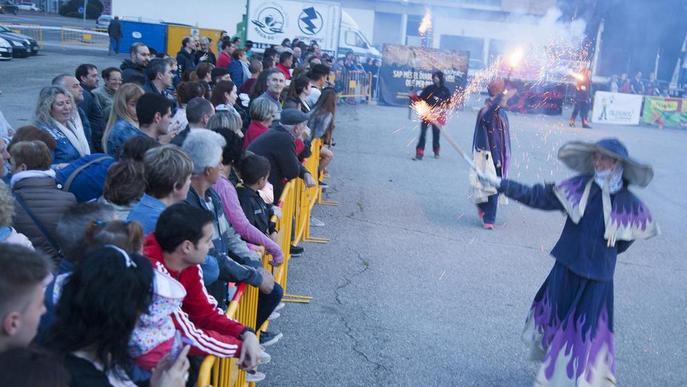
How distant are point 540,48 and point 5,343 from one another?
127 feet

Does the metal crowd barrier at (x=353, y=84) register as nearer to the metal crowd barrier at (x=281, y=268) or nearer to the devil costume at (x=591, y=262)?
the metal crowd barrier at (x=281, y=268)

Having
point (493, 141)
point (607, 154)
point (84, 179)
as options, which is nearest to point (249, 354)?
point (84, 179)

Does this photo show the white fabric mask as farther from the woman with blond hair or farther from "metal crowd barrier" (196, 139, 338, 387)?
the woman with blond hair

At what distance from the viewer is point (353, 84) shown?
84.0 ft

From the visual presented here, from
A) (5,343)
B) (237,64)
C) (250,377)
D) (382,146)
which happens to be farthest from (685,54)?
(5,343)

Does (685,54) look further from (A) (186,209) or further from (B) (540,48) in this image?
(A) (186,209)

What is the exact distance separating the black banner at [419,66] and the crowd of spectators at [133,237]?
60.5 feet

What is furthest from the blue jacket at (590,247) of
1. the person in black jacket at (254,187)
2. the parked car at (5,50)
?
the parked car at (5,50)

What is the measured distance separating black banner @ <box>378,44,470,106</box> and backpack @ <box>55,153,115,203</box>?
21.4 metres

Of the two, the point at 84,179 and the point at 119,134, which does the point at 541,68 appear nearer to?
the point at 119,134

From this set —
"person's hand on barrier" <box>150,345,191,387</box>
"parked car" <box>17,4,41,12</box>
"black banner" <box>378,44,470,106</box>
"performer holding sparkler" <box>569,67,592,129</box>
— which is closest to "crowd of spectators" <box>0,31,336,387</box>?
"person's hand on barrier" <box>150,345,191,387</box>

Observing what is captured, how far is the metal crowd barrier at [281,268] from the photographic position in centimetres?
353

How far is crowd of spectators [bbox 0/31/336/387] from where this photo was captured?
245 centimetres

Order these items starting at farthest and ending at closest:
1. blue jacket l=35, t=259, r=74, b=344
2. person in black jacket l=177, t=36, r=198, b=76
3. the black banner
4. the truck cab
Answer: the truck cab
the black banner
person in black jacket l=177, t=36, r=198, b=76
blue jacket l=35, t=259, r=74, b=344
